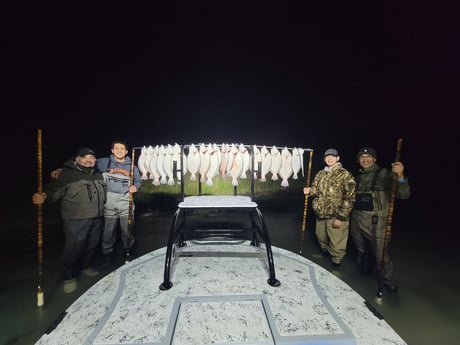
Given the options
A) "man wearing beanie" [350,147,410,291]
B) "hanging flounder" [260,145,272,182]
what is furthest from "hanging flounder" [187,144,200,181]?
"man wearing beanie" [350,147,410,291]

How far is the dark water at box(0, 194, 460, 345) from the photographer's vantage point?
302 centimetres

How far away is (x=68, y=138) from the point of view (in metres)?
17.5

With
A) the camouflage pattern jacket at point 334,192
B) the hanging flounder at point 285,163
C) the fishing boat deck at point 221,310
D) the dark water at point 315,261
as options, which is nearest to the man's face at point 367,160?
the camouflage pattern jacket at point 334,192

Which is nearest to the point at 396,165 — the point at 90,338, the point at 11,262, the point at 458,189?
the point at 90,338

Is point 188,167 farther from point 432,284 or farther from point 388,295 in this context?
point 432,284

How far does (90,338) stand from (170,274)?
71 centimetres

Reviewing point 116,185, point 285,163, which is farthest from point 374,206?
point 116,185

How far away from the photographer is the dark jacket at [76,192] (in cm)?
343

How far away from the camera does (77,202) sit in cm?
348

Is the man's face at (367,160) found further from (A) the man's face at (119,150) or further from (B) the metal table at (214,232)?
(A) the man's face at (119,150)

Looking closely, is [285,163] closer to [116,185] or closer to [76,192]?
[116,185]

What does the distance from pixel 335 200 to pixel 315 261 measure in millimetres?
1785

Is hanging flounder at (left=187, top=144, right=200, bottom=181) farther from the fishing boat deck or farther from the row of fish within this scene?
the fishing boat deck

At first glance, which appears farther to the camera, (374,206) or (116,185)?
(116,185)
